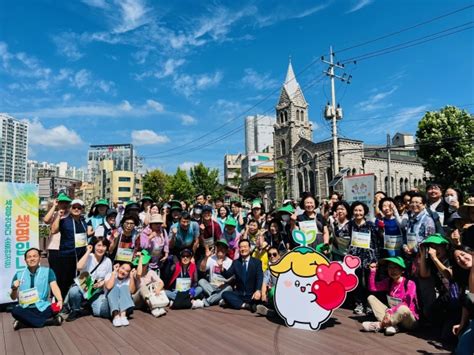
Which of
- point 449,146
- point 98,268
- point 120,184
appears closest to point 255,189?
point 120,184

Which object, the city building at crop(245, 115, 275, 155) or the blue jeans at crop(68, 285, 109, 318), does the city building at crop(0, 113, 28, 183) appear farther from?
the city building at crop(245, 115, 275, 155)

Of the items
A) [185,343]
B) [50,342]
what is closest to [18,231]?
[50,342]

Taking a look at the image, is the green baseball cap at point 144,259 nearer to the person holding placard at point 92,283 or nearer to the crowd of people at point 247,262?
the crowd of people at point 247,262

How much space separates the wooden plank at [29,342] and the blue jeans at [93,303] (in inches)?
27.8

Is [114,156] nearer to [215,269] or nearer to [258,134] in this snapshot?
[258,134]

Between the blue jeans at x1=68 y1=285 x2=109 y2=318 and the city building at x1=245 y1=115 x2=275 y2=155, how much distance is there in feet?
345

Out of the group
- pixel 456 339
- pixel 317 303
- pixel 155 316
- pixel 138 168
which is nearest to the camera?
pixel 456 339

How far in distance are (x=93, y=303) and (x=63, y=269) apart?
78cm

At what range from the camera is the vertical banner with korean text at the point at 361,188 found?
33.5 feet

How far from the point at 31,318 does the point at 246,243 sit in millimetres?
3424

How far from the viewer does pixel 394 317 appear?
4.47 meters

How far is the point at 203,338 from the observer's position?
4.52 metres

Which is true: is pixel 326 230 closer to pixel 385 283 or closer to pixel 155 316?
pixel 385 283

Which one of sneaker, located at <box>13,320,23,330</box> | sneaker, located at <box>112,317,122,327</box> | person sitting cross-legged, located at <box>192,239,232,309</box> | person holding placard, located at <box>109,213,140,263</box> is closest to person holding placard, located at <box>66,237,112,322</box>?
person holding placard, located at <box>109,213,140,263</box>
